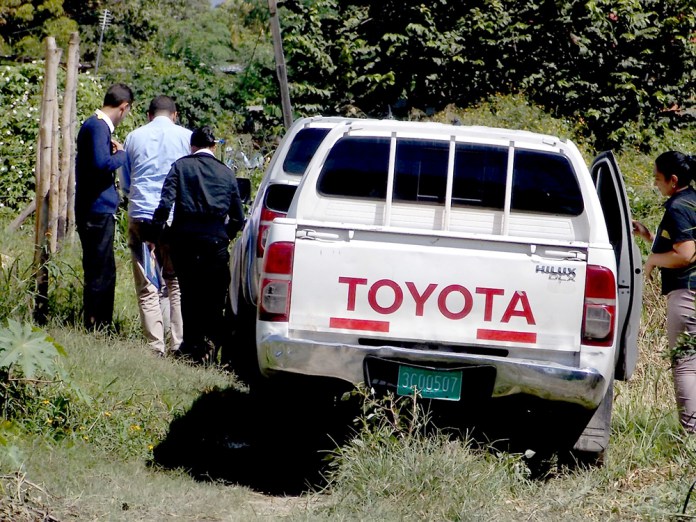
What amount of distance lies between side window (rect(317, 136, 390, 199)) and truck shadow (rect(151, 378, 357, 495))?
130 cm

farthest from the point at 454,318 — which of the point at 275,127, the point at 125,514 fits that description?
the point at 275,127

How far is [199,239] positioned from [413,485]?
3340 mm

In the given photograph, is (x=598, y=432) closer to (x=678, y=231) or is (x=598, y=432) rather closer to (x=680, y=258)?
(x=680, y=258)

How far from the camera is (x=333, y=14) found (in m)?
19.5

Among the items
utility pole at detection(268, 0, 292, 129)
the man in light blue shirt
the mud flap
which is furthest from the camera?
utility pole at detection(268, 0, 292, 129)

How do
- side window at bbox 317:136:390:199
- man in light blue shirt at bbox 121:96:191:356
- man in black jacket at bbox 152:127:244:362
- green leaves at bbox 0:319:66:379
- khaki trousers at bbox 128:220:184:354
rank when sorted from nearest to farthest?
green leaves at bbox 0:319:66:379 < side window at bbox 317:136:390:199 < man in black jacket at bbox 152:127:244:362 < man in light blue shirt at bbox 121:96:191:356 < khaki trousers at bbox 128:220:184:354

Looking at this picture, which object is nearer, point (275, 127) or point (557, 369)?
point (557, 369)

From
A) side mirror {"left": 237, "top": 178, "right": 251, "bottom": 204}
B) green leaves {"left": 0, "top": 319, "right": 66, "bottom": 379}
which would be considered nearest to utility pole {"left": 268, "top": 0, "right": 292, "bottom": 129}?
side mirror {"left": 237, "top": 178, "right": 251, "bottom": 204}

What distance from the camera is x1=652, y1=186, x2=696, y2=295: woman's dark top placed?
612 centimetres

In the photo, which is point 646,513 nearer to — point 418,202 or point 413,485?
point 413,485

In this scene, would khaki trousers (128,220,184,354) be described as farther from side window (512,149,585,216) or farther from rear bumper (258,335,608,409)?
side window (512,149,585,216)

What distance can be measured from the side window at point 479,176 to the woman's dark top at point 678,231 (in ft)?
3.53

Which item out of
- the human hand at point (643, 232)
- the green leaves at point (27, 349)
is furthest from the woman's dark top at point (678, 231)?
the green leaves at point (27, 349)

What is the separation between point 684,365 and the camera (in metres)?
6.21
